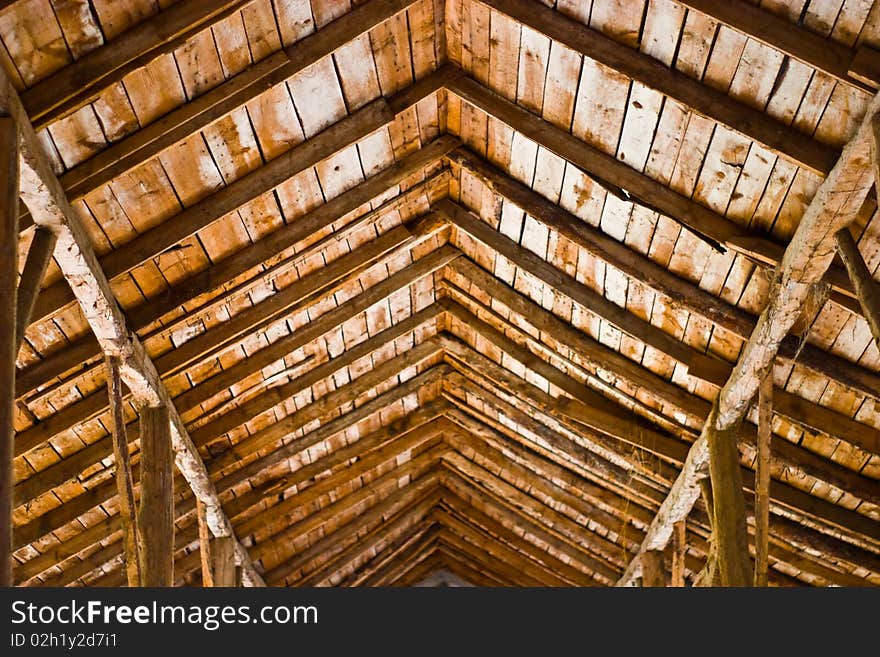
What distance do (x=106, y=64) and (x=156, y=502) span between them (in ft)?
9.31

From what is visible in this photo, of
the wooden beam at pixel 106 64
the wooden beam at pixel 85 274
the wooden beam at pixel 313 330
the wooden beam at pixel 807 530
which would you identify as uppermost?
the wooden beam at pixel 313 330

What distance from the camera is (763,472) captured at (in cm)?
597

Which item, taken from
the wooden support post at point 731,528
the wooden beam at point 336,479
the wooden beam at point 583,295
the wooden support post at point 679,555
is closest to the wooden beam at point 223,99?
the wooden beam at point 583,295

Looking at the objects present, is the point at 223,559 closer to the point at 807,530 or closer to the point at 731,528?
the point at 731,528

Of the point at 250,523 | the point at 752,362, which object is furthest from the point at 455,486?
the point at 752,362

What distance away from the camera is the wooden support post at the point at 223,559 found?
8945 mm

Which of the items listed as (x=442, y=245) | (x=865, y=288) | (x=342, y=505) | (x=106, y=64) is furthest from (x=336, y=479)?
(x=865, y=288)

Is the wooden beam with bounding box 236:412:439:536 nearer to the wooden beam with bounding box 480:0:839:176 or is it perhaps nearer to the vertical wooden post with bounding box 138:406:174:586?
the vertical wooden post with bounding box 138:406:174:586

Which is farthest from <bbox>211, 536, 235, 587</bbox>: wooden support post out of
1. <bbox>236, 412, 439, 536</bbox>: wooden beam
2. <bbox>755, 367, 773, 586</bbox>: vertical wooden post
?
<bbox>755, 367, 773, 586</bbox>: vertical wooden post

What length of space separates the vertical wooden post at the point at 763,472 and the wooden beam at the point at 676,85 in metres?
1.59

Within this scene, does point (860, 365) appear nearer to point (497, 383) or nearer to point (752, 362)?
point (752, 362)

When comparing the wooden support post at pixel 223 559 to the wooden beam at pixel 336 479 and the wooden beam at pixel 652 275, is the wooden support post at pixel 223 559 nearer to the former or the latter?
the wooden beam at pixel 336 479

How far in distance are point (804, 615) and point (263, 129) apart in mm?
3721

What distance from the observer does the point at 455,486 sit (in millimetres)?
11375
